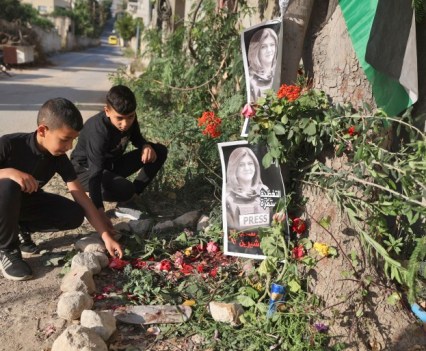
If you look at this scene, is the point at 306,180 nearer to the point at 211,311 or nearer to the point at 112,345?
the point at 211,311

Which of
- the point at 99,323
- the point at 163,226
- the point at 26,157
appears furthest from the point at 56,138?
the point at 99,323

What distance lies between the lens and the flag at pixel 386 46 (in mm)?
2295

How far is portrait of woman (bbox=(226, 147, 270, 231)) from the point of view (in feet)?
8.87

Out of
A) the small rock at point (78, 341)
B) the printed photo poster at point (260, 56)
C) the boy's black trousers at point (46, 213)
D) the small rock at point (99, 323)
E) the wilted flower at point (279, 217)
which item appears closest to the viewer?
the small rock at point (78, 341)

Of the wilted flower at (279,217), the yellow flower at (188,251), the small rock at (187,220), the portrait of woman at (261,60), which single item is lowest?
the yellow flower at (188,251)

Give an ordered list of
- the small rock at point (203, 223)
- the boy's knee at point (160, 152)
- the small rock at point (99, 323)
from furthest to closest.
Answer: the boy's knee at point (160, 152) → the small rock at point (203, 223) → the small rock at point (99, 323)

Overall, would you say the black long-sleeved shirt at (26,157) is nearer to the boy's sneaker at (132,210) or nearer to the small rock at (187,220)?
the boy's sneaker at (132,210)

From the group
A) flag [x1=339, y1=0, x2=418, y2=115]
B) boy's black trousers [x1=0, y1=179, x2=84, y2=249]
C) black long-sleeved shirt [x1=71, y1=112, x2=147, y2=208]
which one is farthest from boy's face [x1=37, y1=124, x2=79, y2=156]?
flag [x1=339, y1=0, x2=418, y2=115]

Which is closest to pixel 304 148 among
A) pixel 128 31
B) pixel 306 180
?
pixel 306 180

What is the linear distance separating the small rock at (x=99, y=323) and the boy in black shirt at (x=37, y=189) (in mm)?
639

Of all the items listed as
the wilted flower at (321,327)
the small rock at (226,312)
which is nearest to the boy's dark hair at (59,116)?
the small rock at (226,312)

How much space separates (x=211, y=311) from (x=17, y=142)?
1.54 meters

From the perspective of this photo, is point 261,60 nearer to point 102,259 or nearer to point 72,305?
point 102,259

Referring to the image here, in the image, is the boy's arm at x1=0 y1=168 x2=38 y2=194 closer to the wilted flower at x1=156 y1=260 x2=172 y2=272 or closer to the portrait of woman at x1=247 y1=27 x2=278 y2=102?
the wilted flower at x1=156 y1=260 x2=172 y2=272
